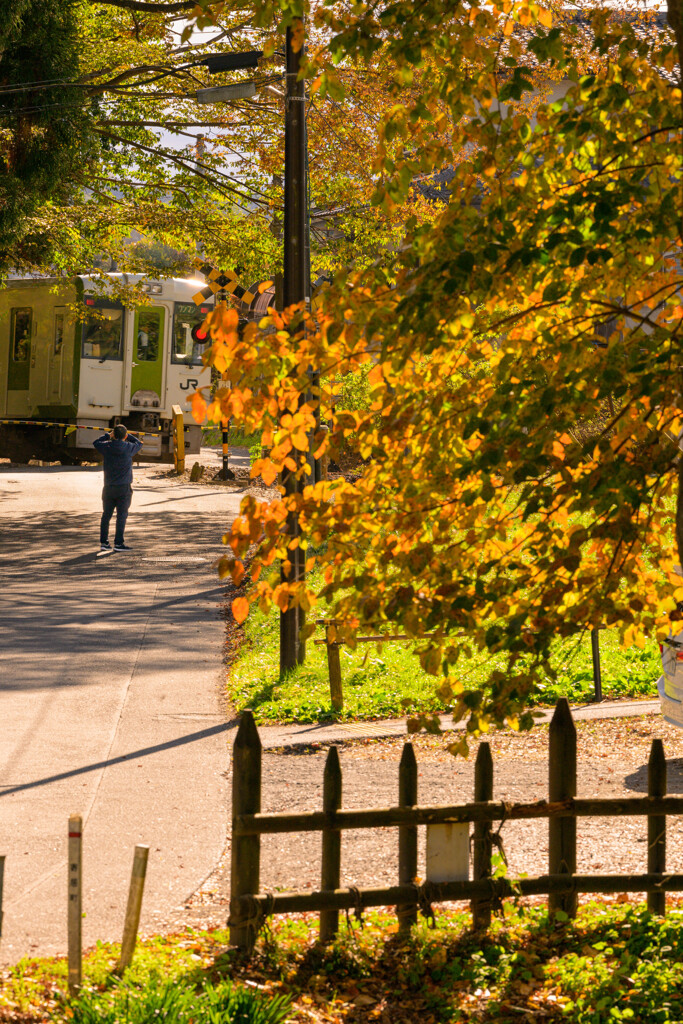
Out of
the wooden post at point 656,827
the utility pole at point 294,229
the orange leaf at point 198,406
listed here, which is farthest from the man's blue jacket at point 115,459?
the orange leaf at point 198,406

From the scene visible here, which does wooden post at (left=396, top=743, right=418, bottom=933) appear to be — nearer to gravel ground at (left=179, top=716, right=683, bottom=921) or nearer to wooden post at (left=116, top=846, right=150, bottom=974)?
gravel ground at (left=179, top=716, right=683, bottom=921)

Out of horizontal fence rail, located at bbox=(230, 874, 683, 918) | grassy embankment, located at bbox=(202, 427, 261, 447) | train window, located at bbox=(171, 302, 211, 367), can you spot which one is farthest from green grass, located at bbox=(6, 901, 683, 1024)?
grassy embankment, located at bbox=(202, 427, 261, 447)

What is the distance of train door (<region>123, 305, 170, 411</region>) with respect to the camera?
92.2 feet

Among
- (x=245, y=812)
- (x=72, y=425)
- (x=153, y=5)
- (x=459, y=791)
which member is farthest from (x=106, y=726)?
(x=72, y=425)

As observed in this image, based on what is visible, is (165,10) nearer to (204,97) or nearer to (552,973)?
(204,97)

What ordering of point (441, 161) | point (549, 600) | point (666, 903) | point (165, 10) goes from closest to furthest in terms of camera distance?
point (549, 600) → point (441, 161) → point (666, 903) → point (165, 10)

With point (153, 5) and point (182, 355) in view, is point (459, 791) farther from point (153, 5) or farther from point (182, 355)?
point (182, 355)

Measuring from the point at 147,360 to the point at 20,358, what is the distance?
11.0 feet

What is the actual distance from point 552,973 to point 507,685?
194 cm

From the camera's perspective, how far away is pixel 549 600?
12.9 feet

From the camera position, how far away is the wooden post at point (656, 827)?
5.41 metres

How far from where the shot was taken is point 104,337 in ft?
91.6

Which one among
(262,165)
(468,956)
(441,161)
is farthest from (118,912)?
(262,165)

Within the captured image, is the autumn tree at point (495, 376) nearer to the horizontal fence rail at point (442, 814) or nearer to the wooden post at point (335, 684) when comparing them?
the horizontal fence rail at point (442, 814)
